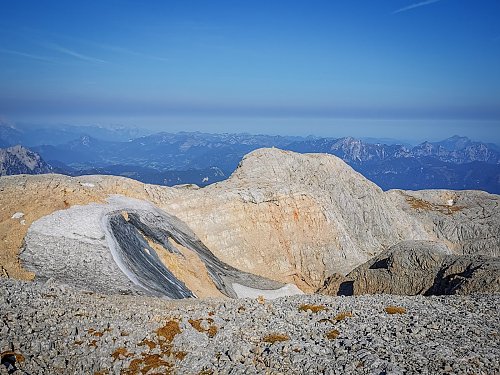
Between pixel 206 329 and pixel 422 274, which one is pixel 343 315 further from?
pixel 422 274

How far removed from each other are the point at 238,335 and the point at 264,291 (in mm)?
36207

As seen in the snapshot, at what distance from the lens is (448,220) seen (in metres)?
91.1

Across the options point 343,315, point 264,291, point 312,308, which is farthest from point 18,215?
point 264,291

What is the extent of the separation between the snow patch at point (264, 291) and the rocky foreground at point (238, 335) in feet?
94.4

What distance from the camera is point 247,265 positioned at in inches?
2454

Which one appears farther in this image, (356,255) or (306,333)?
(356,255)

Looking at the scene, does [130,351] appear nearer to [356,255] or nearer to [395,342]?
[395,342]

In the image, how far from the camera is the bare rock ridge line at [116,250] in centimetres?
3241

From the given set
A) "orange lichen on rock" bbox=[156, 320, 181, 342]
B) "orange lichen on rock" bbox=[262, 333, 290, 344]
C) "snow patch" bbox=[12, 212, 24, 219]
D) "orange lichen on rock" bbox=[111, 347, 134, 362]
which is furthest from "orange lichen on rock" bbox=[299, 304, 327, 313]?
"snow patch" bbox=[12, 212, 24, 219]

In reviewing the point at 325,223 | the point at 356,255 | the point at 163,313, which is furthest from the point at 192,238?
the point at 163,313

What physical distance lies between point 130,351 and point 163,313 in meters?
4.00

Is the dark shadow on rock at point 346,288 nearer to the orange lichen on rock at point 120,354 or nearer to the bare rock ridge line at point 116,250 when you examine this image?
the bare rock ridge line at point 116,250

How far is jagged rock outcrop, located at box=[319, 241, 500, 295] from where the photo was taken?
33.7m

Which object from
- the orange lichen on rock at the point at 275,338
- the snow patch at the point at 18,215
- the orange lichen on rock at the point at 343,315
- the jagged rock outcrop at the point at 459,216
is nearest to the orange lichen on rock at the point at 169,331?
the orange lichen on rock at the point at 275,338
